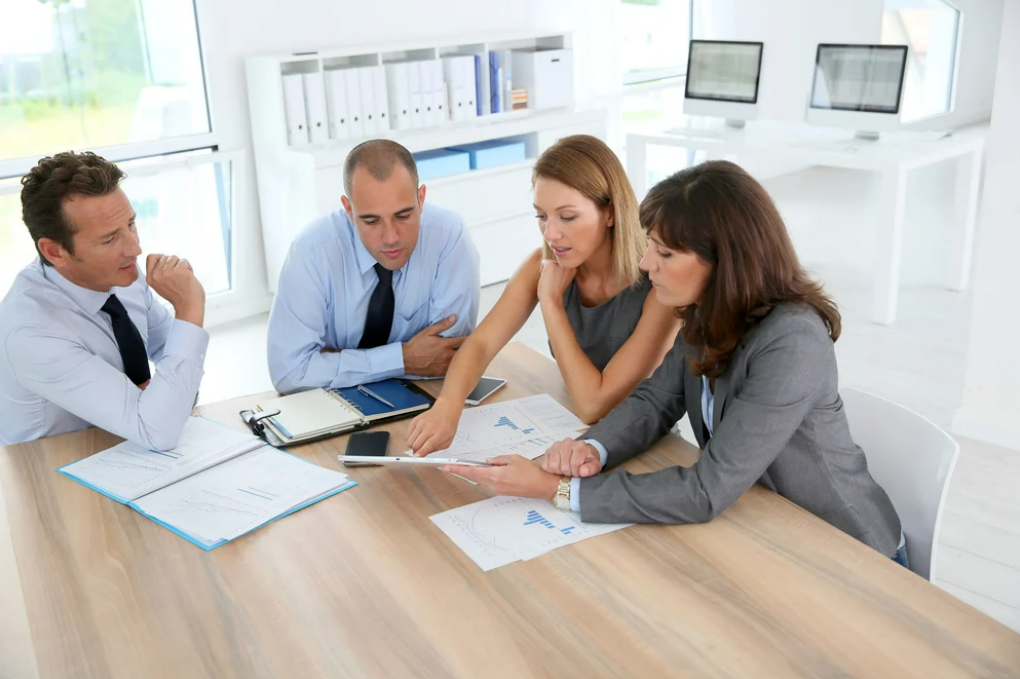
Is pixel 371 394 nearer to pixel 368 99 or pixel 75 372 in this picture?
pixel 75 372

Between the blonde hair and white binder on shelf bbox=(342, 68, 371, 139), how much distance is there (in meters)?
2.60

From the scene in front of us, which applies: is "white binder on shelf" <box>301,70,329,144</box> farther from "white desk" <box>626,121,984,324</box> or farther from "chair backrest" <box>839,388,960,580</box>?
"chair backrest" <box>839,388,960,580</box>

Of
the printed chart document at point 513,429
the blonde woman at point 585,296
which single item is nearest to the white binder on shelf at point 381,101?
the blonde woman at point 585,296

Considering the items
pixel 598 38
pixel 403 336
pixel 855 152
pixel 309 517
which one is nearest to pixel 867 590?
pixel 309 517

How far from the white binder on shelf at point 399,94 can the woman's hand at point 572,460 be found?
327 cm

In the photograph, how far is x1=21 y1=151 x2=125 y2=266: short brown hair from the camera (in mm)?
2016

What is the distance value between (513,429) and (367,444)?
0.30 m

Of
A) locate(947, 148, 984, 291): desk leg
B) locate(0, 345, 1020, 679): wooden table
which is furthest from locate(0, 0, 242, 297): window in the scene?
locate(947, 148, 984, 291): desk leg

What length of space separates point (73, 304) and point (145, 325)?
338 mm

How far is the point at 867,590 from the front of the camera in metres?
1.40

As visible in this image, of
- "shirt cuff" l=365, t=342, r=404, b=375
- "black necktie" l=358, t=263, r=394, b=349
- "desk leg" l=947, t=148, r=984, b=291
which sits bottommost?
"desk leg" l=947, t=148, r=984, b=291

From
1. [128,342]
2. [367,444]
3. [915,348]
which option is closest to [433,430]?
[367,444]

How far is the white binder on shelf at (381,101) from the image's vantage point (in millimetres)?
4598

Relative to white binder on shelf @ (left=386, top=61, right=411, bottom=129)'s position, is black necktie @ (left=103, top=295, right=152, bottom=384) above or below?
below
